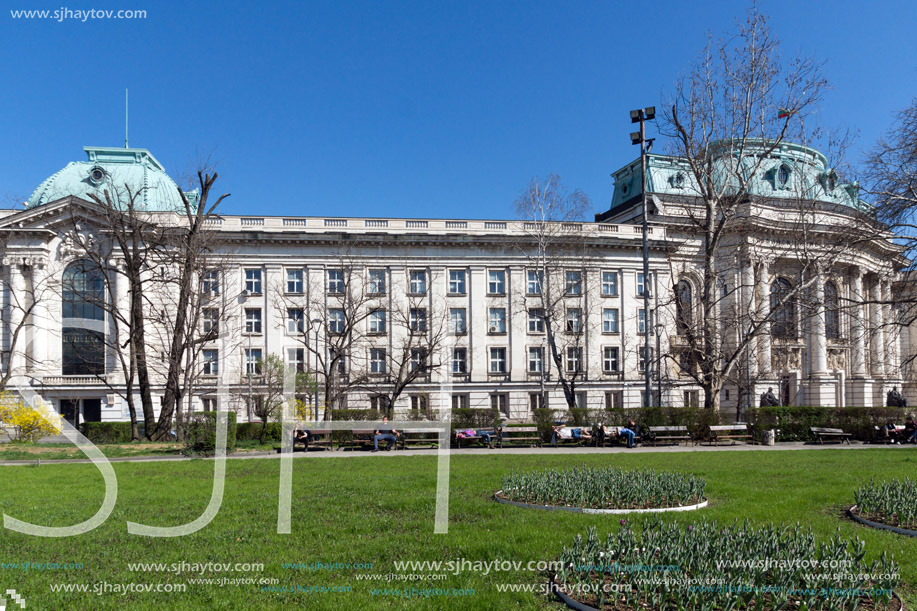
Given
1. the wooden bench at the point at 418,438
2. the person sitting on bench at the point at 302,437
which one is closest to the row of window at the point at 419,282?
the wooden bench at the point at 418,438

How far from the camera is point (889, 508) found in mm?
9734

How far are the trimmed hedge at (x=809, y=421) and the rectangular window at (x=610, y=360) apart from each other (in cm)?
2277

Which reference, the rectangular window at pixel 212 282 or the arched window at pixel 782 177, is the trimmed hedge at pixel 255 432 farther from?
the arched window at pixel 782 177

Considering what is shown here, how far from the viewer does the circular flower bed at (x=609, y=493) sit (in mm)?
10938

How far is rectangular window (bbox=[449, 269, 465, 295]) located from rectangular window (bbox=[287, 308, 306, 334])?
1102 cm

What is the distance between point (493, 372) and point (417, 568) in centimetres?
4436

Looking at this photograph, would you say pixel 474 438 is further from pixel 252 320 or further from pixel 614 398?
pixel 614 398

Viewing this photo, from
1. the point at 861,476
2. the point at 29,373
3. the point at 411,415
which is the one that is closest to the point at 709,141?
the point at 861,476

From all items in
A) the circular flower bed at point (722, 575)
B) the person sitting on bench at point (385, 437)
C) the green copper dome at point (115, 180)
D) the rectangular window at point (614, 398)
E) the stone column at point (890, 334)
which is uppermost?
the green copper dome at point (115, 180)

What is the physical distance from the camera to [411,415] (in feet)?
131

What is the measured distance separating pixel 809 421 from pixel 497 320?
84.0 feet

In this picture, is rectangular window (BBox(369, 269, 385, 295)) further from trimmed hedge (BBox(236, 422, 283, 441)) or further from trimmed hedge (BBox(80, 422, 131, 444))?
trimmed hedge (BBox(80, 422, 131, 444))

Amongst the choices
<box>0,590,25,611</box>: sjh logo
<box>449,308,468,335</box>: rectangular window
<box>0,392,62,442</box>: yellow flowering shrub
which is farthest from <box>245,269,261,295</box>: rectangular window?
<box>0,590,25,611</box>: sjh logo

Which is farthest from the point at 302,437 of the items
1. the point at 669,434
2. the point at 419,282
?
the point at 419,282
